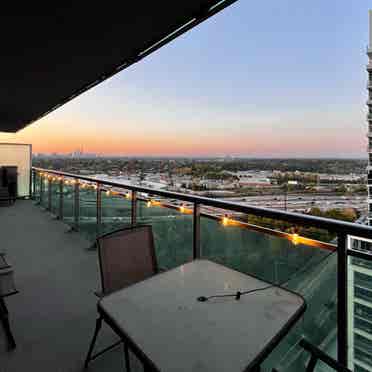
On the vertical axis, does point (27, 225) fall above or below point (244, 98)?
below

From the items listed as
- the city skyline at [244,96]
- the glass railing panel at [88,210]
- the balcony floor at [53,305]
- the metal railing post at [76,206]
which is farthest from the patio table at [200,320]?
the city skyline at [244,96]

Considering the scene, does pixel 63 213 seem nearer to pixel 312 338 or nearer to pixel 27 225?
pixel 27 225

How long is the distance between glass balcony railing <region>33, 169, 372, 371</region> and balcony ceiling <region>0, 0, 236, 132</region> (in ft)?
6.35

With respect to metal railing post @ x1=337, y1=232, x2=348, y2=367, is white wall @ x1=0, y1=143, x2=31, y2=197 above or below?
above

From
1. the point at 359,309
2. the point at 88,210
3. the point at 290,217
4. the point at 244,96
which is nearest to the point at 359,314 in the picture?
the point at 359,309

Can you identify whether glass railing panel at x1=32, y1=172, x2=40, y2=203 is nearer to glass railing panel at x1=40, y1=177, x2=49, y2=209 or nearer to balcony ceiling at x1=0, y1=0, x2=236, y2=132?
glass railing panel at x1=40, y1=177, x2=49, y2=209

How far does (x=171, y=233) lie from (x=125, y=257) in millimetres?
1322

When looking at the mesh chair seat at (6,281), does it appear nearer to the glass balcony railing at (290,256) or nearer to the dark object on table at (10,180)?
the glass balcony railing at (290,256)

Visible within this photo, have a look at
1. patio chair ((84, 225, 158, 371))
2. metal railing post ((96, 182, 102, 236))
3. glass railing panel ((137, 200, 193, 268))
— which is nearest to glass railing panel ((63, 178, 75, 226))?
metal railing post ((96, 182, 102, 236))

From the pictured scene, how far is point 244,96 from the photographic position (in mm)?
15289

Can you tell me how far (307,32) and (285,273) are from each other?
13.2m

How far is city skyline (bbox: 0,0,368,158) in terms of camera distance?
10289 millimetres

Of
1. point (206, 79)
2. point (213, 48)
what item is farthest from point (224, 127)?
point (213, 48)

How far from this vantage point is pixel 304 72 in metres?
13.2
